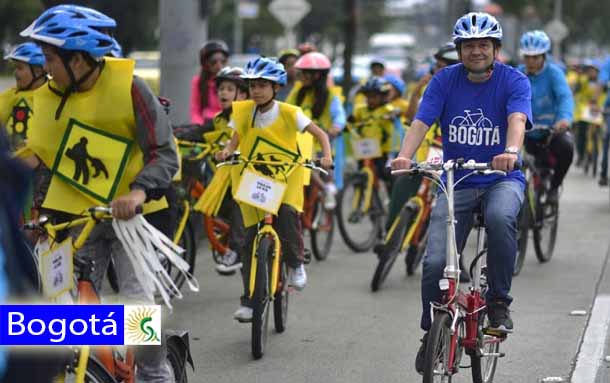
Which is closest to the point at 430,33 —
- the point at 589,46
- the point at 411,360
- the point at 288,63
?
the point at 589,46

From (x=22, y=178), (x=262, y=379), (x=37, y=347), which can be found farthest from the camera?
(x=262, y=379)

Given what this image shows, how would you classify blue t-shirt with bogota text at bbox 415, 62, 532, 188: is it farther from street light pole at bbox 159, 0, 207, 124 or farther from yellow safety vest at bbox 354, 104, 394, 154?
street light pole at bbox 159, 0, 207, 124

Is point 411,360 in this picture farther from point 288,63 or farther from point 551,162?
point 288,63

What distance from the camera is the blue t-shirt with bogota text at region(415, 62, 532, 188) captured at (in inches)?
255

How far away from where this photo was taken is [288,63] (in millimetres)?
13461

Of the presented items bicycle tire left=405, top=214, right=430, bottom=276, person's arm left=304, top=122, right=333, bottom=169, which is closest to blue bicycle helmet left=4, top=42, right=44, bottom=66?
person's arm left=304, top=122, right=333, bottom=169

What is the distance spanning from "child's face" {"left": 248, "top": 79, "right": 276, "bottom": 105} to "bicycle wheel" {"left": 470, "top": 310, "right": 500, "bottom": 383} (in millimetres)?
2372

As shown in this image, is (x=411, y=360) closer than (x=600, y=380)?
No

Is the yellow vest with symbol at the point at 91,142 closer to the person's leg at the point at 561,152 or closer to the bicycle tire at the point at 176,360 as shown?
the bicycle tire at the point at 176,360

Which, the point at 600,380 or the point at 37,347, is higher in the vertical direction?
the point at 37,347

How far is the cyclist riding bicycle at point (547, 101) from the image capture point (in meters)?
10.9

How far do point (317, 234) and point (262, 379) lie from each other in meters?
4.85

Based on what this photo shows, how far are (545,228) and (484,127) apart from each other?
5185mm

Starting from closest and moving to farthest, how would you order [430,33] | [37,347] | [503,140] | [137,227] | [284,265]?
[37,347]
[137,227]
[503,140]
[284,265]
[430,33]
